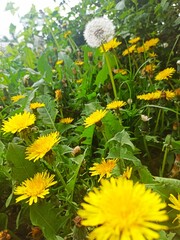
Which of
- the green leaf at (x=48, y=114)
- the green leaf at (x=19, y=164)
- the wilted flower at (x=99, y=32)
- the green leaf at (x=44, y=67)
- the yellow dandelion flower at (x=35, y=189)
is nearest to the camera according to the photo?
the yellow dandelion flower at (x=35, y=189)

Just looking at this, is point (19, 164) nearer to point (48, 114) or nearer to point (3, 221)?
point (3, 221)

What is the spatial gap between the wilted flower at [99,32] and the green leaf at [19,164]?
58 centimetres

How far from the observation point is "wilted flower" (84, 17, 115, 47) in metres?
1.18

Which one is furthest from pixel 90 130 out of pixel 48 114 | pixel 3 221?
pixel 3 221

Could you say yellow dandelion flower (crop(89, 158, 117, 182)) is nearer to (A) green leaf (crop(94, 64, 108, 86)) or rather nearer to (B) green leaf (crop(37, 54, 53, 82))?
(A) green leaf (crop(94, 64, 108, 86))

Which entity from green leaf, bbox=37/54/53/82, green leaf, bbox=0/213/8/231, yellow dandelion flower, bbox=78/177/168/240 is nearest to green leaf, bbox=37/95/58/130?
green leaf, bbox=0/213/8/231

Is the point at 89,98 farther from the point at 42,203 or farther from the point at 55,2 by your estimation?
the point at 55,2

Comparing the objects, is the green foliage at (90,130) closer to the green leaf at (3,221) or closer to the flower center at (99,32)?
the green leaf at (3,221)

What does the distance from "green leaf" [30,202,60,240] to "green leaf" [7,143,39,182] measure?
9cm

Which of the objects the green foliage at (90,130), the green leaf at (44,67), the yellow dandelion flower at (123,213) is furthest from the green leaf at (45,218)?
the green leaf at (44,67)

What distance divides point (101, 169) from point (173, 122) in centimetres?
43

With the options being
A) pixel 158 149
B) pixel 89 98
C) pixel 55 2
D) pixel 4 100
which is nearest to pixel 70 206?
pixel 158 149

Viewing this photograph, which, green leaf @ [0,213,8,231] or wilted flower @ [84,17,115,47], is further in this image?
wilted flower @ [84,17,115,47]

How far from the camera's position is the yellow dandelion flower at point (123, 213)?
29 centimetres
